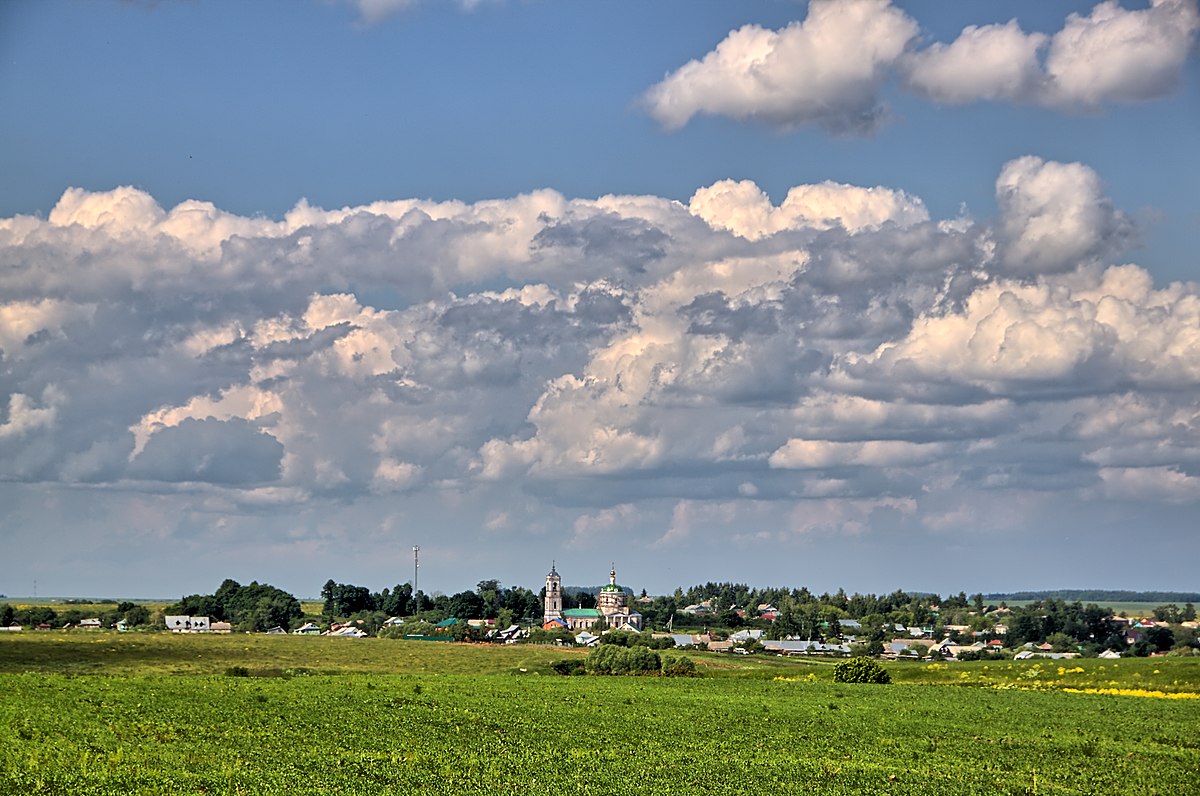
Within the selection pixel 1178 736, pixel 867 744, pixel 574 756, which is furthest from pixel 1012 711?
pixel 574 756

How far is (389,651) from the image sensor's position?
6531 inches

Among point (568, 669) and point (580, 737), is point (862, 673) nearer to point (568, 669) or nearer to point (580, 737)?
point (568, 669)

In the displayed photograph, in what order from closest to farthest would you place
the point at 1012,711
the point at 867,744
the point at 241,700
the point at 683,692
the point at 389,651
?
the point at 867,744
the point at 241,700
the point at 1012,711
the point at 683,692
the point at 389,651

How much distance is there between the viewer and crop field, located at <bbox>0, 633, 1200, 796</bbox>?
139 ft

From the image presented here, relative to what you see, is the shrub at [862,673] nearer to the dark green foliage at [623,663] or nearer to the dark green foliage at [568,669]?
the dark green foliage at [623,663]

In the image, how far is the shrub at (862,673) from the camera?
348ft

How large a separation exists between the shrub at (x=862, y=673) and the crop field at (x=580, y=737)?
10.4 m

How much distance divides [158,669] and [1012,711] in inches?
2922

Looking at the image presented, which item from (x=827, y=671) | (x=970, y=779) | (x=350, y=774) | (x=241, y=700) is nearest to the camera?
(x=350, y=774)

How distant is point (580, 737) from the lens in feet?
180

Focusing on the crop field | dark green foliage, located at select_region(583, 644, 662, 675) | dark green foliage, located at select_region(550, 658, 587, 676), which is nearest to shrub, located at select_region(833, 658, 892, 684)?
the crop field

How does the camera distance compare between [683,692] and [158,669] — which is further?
[158,669]

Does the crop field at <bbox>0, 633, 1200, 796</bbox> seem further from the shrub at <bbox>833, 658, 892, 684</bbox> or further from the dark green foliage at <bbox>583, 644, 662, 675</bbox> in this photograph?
the dark green foliage at <bbox>583, 644, 662, 675</bbox>

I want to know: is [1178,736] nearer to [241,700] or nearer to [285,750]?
[285,750]
